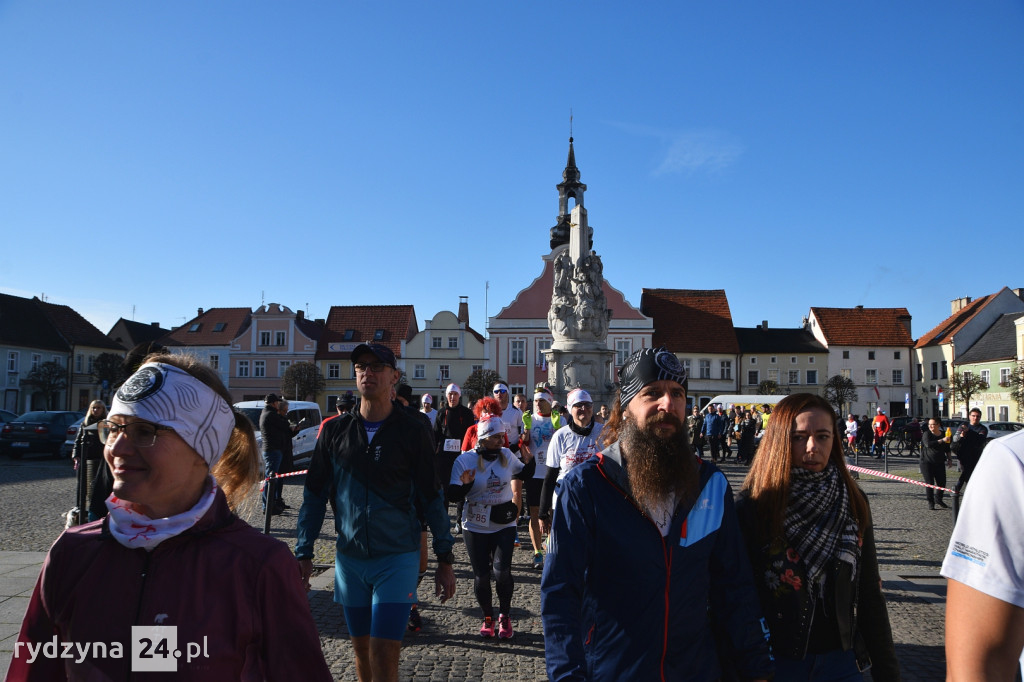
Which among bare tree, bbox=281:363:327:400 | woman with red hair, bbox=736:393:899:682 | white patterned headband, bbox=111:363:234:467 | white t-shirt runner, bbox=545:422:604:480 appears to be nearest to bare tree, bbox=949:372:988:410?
bare tree, bbox=281:363:327:400

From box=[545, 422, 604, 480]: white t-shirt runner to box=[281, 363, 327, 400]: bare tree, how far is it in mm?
48356

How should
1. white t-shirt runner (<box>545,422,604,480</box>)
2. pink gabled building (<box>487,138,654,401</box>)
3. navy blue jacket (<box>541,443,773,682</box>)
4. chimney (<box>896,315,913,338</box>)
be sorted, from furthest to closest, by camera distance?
1. chimney (<box>896,315,913,338</box>)
2. pink gabled building (<box>487,138,654,401</box>)
3. white t-shirt runner (<box>545,422,604,480</box>)
4. navy blue jacket (<box>541,443,773,682</box>)

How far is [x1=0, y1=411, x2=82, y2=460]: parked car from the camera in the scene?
22547mm

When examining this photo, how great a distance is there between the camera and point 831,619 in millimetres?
3049

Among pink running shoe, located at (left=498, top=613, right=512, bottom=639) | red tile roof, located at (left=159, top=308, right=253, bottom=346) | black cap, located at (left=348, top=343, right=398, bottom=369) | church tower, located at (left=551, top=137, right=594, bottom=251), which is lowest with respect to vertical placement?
pink running shoe, located at (left=498, top=613, right=512, bottom=639)

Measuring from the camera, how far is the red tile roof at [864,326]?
64750 mm

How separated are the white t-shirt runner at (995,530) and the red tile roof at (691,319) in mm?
60749

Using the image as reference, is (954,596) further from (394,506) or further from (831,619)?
(394,506)

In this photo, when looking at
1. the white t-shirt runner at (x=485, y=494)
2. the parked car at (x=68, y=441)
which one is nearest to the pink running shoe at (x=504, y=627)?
the white t-shirt runner at (x=485, y=494)

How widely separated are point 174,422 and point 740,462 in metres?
25.6

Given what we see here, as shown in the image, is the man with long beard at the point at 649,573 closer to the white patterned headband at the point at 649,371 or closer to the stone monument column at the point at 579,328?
the white patterned headband at the point at 649,371

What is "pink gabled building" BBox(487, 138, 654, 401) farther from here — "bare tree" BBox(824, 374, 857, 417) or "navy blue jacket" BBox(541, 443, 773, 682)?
"navy blue jacket" BBox(541, 443, 773, 682)

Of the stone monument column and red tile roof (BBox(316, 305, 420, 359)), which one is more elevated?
red tile roof (BBox(316, 305, 420, 359))

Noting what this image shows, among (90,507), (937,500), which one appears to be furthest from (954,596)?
(937,500)
